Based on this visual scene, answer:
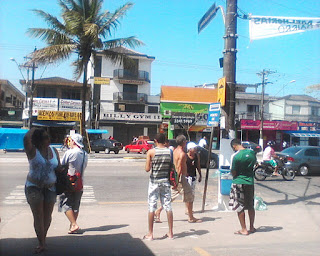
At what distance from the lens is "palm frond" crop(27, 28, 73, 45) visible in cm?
1966

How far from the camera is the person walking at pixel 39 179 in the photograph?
480 centimetres

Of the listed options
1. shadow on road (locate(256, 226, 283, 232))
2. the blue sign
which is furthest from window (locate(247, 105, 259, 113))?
shadow on road (locate(256, 226, 283, 232))

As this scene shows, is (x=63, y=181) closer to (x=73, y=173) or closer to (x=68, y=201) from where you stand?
(x=73, y=173)

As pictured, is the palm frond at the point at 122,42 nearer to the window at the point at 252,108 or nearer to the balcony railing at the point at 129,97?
the balcony railing at the point at 129,97

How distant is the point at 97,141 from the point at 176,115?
49.3ft

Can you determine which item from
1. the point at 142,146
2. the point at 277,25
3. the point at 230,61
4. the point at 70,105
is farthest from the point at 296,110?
the point at 230,61

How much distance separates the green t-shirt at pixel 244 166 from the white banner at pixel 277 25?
400cm

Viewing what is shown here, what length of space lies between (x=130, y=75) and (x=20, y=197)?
38015 millimetres

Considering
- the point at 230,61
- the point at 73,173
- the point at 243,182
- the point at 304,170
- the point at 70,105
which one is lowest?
the point at 304,170

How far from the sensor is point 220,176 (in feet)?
26.7

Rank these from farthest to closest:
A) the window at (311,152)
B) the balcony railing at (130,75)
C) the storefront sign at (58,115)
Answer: the balcony railing at (130,75)
the storefront sign at (58,115)
the window at (311,152)

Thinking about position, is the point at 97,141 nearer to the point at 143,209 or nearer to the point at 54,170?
the point at 143,209

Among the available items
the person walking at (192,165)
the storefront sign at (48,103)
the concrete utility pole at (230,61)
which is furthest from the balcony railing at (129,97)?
the person walking at (192,165)

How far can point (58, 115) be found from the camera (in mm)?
39469
